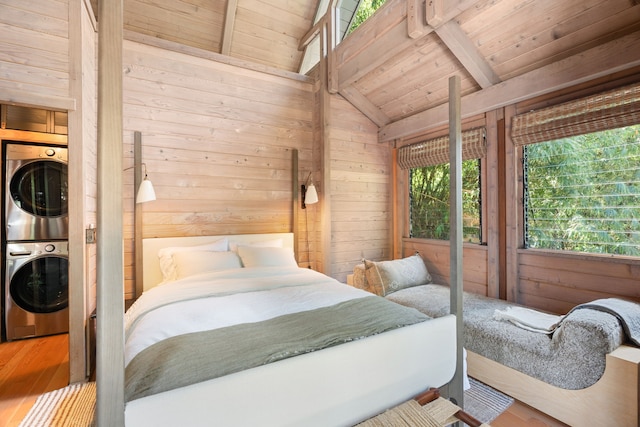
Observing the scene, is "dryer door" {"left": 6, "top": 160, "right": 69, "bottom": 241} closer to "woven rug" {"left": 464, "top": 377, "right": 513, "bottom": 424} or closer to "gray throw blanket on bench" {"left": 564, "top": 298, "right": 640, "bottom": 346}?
"woven rug" {"left": 464, "top": 377, "right": 513, "bottom": 424}

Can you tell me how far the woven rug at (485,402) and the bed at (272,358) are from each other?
411mm

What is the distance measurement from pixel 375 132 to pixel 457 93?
2389mm

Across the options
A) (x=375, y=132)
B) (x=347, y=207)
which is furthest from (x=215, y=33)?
(x=347, y=207)

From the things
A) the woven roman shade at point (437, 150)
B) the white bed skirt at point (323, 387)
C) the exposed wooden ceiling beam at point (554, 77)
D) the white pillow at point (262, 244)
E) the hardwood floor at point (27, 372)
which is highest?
the exposed wooden ceiling beam at point (554, 77)

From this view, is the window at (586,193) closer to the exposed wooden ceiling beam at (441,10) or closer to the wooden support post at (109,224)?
the exposed wooden ceiling beam at (441,10)

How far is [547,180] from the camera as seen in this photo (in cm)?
255

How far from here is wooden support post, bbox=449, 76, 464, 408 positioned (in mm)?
1627

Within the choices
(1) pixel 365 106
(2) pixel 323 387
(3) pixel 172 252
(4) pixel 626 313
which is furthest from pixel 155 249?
(4) pixel 626 313

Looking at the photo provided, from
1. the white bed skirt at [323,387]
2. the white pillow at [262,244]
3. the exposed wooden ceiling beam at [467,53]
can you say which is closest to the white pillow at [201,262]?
the white pillow at [262,244]

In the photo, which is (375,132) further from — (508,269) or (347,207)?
(508,269)

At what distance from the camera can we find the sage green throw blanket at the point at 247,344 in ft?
3.59

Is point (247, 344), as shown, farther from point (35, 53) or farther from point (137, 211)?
point (35, 53)

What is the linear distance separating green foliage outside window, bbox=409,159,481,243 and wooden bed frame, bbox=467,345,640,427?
147cm

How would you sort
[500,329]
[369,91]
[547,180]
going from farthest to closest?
[369,91] → [547,180] → [500,329]
